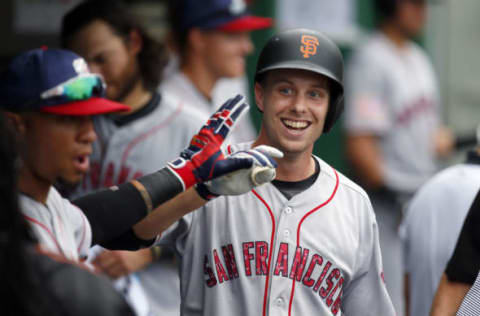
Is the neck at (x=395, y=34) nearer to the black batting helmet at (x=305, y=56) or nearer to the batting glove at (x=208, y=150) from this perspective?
the black batting helmet at (x=305, y=56)

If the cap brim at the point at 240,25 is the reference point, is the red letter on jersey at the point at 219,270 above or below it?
below

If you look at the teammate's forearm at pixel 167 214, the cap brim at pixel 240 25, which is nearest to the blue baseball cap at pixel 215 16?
the cap brim at pixel 240 25

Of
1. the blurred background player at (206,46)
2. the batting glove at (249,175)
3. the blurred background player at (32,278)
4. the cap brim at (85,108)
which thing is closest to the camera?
the blurred background player at (32,278)

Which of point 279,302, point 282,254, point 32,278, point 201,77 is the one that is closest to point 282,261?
point 282,254

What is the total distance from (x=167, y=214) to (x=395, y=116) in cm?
386

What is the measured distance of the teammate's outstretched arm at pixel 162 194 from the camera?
3.01m

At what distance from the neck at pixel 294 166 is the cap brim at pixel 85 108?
549 millimetres

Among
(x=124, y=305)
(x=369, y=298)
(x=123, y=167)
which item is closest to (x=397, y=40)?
(x=123, y=167)

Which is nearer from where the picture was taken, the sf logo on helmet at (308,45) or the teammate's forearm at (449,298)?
the sf logo on helmet at (308,45)

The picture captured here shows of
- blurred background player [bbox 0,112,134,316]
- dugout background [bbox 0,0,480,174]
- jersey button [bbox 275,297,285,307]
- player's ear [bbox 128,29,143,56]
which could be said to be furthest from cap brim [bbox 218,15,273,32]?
blurred background player [bbox 0,112,134,316]

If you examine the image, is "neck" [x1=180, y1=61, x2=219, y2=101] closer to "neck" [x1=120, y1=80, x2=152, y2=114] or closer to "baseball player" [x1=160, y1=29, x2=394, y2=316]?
"neck" [x1=120, y1=80, x2=152, y2=114]

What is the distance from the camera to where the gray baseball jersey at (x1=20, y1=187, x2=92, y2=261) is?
2.92 meters

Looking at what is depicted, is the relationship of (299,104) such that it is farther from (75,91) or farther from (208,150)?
(75,91)

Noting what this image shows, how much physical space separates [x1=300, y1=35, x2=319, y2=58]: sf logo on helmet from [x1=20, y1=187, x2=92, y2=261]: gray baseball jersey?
0.97 metres
